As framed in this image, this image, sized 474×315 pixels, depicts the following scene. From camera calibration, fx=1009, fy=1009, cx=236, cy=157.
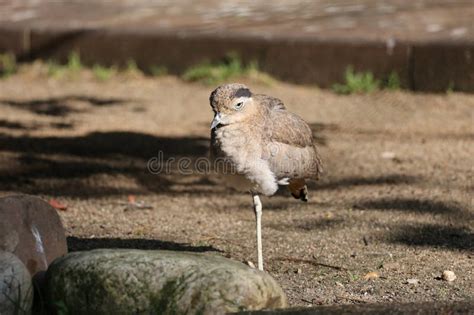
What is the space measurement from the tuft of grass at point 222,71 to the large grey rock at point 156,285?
5.85m

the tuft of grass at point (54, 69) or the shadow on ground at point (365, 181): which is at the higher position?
the tuft of grass at point (54, 69)

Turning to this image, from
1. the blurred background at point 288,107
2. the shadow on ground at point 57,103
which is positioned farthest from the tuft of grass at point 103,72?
the shadow on ground at point 57,103

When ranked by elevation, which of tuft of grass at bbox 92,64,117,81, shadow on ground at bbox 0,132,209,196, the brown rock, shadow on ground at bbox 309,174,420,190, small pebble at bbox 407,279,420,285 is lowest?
shadow on ground at bbox 309,174,420,190

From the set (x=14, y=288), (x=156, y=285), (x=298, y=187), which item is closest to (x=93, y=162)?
(x=298, y=187)

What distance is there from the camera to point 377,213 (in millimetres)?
6863

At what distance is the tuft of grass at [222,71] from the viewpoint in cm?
1054

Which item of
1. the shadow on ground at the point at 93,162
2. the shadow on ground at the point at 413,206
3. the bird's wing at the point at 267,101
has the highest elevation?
the bird's wing at the point at 267,101

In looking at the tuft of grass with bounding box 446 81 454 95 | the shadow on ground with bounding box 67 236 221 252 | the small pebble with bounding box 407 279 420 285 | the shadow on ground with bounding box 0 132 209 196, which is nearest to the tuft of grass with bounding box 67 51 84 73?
the shadow on ground with bounding box 0 132 209 196

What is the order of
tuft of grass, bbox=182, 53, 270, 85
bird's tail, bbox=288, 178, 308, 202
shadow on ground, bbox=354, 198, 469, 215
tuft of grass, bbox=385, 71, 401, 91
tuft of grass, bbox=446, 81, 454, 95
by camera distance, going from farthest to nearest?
1. tuft of grass, bbox=182, 53, 270, 85
2. tuft of grass, bbox=385, 71, 401, 91
3. tuft of grass, bbox=446, 81, 454, 95
4. shadow on ground, bbox=354, 198, 469, 215
5. bird's tail, bbox=288, 178, 308, 202

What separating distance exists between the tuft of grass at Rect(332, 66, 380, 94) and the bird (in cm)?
419

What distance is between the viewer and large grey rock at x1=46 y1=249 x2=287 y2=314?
4512 millimetres

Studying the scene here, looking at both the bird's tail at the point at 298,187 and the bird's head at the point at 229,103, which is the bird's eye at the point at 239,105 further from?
the bird's tail at the point at 298,187

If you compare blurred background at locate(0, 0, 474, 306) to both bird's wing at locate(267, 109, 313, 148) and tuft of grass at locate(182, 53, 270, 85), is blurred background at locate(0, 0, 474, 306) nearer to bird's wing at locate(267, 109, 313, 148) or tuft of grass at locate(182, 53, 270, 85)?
tuft of grass at locate(182, 53, 270, 85)

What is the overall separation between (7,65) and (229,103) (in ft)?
22.7
